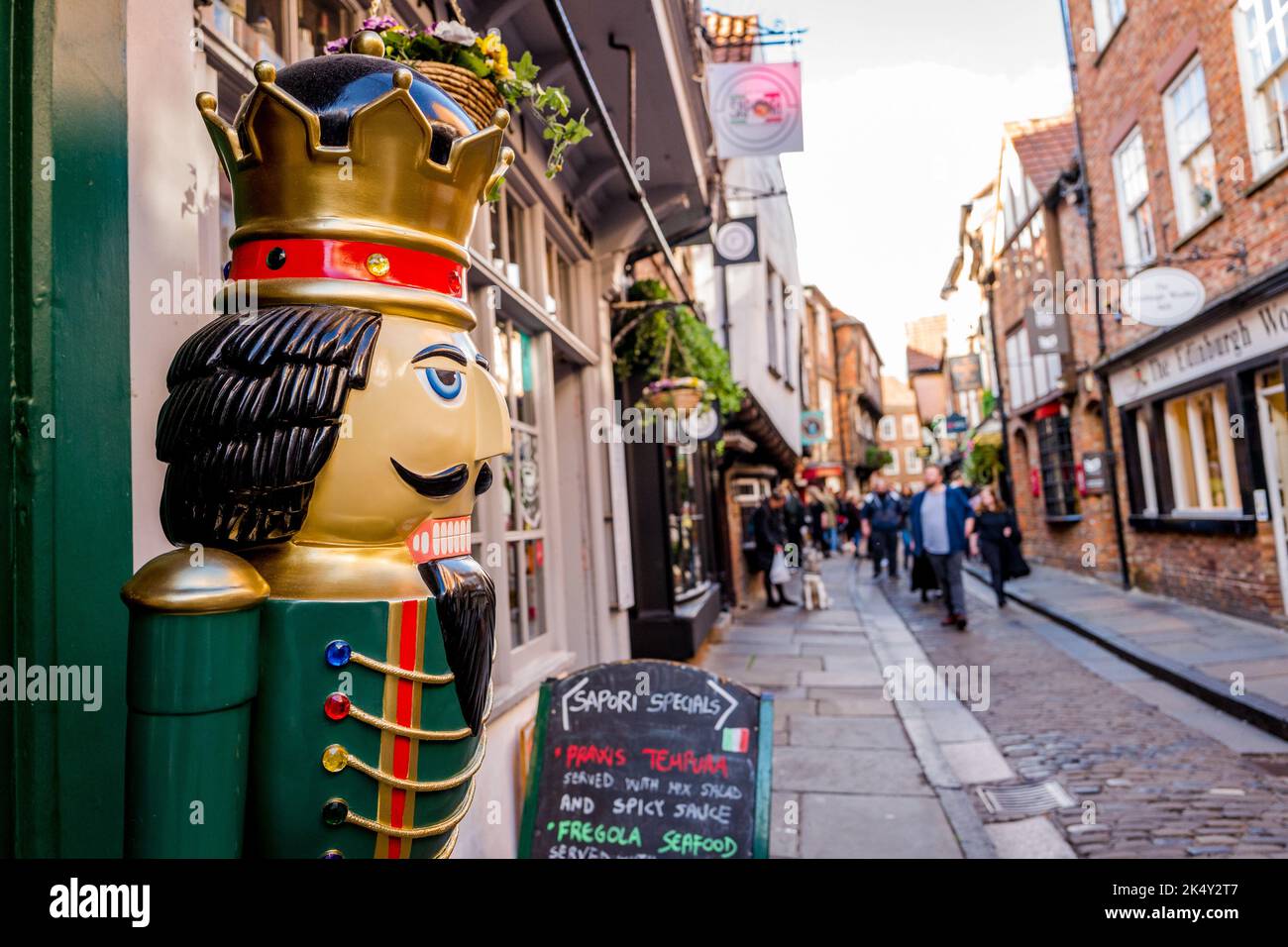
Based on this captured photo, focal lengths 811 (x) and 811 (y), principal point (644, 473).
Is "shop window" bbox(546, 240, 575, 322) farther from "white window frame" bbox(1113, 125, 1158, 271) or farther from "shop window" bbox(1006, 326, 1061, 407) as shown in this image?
"shop window" bbox(1006, 326, 1061, 407)

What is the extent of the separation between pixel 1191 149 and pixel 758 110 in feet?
19.6

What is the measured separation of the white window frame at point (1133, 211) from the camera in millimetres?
10664

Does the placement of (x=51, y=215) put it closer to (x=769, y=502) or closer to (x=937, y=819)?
(x=937, y=819)

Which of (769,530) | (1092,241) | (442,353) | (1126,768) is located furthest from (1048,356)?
(442,353)

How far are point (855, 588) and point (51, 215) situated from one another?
14.6 meters

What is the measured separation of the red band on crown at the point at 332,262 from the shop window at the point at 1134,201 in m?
11.6

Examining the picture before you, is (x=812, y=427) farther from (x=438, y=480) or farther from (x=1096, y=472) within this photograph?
(x=438, y=480)

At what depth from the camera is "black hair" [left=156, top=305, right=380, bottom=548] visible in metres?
1.11

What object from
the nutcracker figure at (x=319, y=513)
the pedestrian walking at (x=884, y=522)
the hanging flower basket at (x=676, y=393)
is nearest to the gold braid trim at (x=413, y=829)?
the nutcracker figure at (x=319, y=513)

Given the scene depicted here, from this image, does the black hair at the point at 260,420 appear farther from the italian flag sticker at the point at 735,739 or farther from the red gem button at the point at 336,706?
the italian flag sticker at the point at 735,739

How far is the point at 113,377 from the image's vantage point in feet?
5.04

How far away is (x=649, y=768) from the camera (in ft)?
8.56

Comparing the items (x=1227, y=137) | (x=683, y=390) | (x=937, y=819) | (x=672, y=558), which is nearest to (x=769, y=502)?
(x=672, y=558)

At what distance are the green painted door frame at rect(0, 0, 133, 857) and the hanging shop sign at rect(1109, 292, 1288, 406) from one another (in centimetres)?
928
